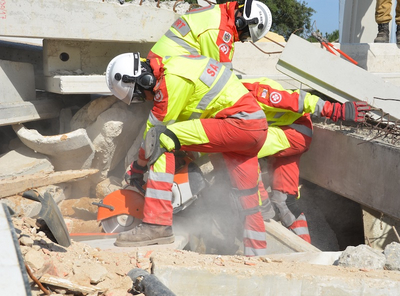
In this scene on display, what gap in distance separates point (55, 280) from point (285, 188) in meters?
3.19

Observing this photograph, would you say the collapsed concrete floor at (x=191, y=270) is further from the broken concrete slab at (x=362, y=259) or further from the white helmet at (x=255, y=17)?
the white helmet at (x=255, y=17)

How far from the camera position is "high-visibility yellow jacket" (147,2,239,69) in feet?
17.5

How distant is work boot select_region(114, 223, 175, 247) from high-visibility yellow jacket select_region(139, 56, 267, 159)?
2.52 ft

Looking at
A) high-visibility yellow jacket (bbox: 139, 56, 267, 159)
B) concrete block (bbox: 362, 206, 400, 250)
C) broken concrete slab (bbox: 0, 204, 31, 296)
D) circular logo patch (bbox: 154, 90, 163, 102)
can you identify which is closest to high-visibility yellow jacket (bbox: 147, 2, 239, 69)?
high-visibility yellow jacket (bbox: 139, 56, 267, 159)

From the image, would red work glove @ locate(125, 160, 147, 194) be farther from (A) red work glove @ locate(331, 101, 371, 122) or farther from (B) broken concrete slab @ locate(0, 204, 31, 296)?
(B) broken concrete slab @ locate(0, 204, 31, 296)

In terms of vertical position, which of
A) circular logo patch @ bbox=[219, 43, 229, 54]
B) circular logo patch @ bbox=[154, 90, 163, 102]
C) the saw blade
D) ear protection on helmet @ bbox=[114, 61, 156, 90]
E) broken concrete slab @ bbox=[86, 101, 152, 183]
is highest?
Answer: circular logo patch @ bbox=[219, 43, 229, 54]

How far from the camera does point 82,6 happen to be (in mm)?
5340

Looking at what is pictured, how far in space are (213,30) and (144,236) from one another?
7.43ft

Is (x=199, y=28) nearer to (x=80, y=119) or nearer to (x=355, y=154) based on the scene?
(x=80, y=119)

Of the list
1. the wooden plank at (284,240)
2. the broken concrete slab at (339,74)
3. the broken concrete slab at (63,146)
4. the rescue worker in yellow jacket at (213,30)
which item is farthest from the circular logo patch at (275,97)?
the broken concrete slab at (63,146)

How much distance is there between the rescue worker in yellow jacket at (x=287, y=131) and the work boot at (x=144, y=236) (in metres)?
1.37

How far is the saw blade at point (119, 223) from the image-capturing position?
4871mm

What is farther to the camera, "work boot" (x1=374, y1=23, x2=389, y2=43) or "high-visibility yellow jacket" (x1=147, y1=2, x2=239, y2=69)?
"work boot" (x1=374, y1=23, x2=389, y2=43)

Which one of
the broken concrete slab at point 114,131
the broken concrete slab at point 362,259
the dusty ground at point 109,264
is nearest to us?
the dusty ground at point 109,264
